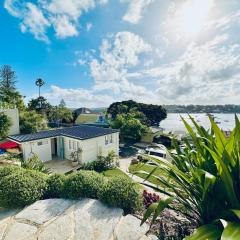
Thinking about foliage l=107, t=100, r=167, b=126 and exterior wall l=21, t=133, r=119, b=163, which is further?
foliage l=107, t=100, r=167, b=126

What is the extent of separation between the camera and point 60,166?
1438 cm

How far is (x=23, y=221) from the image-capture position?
158 inches

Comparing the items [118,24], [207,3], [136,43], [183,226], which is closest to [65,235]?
[183,226]

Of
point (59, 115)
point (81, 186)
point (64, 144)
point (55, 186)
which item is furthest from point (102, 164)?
point (59, 115)

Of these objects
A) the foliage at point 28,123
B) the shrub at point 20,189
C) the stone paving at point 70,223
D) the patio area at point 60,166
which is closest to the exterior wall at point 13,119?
the foliage at point 28,123

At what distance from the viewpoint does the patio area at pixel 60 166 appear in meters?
13.5

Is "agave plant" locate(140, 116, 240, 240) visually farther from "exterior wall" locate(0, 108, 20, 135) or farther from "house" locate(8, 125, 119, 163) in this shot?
"exterior wall" locate(0, 108, 20, 135)

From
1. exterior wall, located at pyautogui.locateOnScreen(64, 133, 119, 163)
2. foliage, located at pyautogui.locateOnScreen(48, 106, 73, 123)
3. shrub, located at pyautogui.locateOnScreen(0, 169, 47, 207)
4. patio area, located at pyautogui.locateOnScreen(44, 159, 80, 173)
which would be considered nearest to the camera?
shrub, located at pyautogui.locateOnScreen(0, 169, 47, 207)

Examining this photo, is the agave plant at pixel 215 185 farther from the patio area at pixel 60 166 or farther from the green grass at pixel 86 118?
the green grass at pixel 86 118

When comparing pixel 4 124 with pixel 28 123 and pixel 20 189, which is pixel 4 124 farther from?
pixel 20 189

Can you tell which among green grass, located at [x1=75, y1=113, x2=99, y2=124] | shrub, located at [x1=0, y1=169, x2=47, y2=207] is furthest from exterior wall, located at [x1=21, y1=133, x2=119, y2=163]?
green grass, located at [x1=75, y1=113, x2=99, y2=124]

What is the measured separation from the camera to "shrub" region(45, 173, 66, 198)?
5094mm

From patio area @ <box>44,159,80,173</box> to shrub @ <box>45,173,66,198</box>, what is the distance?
27.7 feet

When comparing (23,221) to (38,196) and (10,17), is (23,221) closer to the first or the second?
(38,196)
